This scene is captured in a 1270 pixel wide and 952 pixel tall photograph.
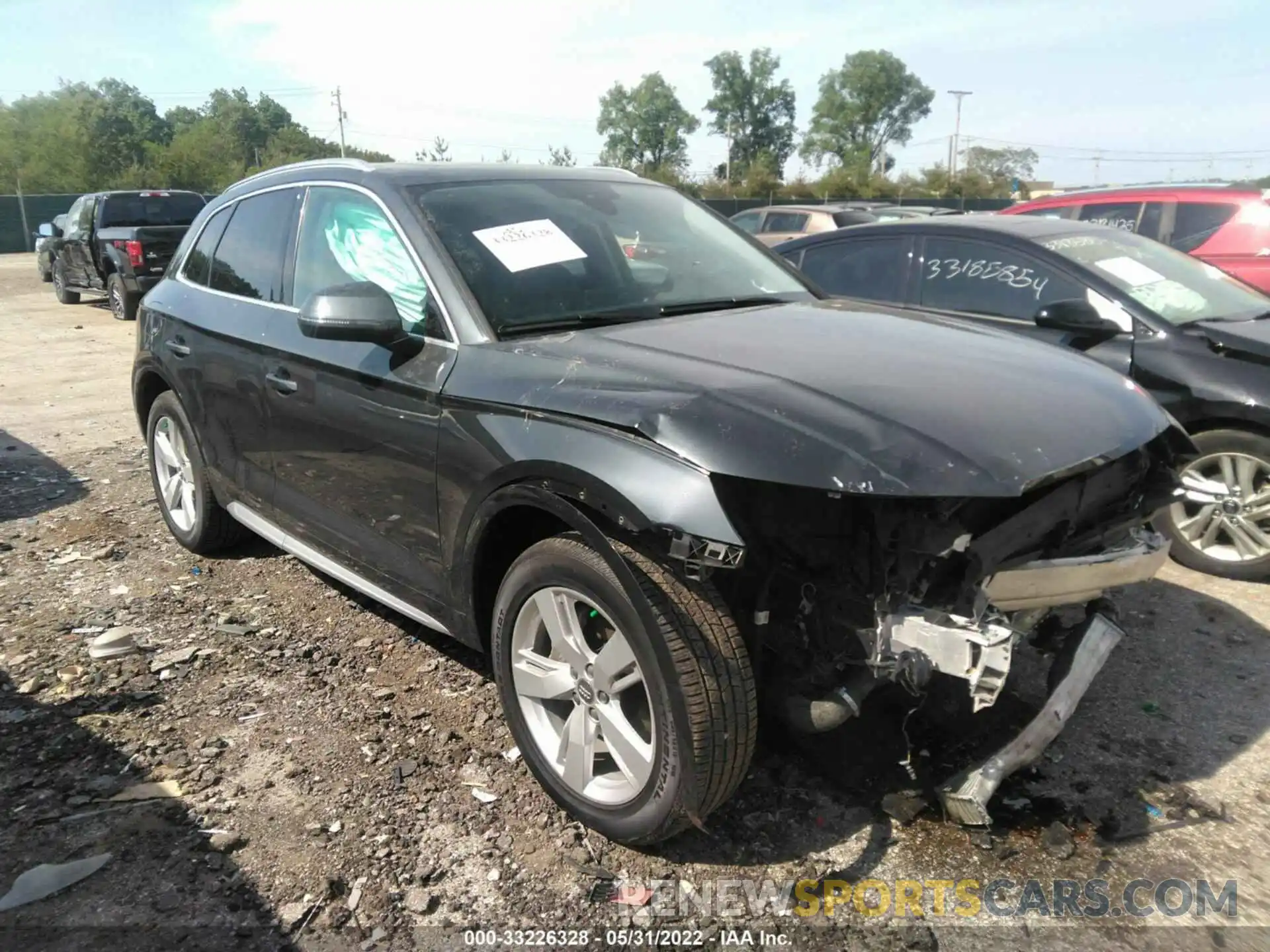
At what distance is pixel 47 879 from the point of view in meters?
2.53

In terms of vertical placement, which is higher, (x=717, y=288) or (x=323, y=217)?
(x=323, y=217)

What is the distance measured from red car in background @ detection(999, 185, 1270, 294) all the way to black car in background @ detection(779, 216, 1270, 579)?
6.43 feet

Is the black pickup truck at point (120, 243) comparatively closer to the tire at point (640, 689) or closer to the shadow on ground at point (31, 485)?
the shadow on ground at point (31, 485)

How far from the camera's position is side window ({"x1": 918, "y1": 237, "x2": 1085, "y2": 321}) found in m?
4.79

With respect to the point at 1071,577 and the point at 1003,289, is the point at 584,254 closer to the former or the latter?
the point at 1071,577

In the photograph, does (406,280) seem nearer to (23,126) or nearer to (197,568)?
(197,568)

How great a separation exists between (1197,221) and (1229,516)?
13.1 feet

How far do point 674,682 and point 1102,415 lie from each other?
137 cm

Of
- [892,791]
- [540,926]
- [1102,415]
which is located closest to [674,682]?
[540,926]

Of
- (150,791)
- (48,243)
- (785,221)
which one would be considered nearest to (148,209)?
(48,243)

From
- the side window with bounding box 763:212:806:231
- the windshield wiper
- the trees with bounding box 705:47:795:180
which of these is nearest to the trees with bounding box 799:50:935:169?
the trees with bounding box 705:47:795:180

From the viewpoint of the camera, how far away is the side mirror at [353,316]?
9.37ft

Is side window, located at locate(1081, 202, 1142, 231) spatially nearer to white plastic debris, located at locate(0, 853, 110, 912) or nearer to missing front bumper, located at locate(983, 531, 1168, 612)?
missing front bumper, located at locate(983, 531, 1168, 612)

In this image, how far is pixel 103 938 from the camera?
2326mm
